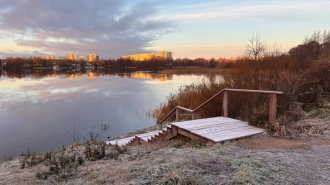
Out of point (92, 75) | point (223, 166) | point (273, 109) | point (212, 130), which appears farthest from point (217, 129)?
point (92, 75)

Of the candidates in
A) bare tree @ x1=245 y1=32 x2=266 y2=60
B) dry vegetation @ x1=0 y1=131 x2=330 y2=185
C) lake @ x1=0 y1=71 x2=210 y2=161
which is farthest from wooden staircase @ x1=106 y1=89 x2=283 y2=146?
lake @ x1=0 y1=71 x2=210 y2=161

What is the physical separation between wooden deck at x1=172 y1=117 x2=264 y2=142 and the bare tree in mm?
3497

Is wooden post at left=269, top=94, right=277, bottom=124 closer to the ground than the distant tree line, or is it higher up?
closer to the ground

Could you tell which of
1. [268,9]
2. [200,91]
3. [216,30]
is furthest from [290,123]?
[216,30]

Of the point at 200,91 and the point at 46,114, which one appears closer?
the point at 200,91

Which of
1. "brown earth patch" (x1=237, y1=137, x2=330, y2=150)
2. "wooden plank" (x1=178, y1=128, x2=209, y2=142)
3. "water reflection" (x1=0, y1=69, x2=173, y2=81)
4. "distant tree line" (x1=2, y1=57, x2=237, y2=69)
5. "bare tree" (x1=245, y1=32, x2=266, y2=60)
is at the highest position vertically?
"distant tree line" (x1=2, y1=57, x2=237, y2=69)

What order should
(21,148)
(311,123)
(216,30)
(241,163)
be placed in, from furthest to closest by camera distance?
(216,30), (21,148), (311,123), (241,163)

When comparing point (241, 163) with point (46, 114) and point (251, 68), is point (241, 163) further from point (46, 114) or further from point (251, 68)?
point (46, 114)

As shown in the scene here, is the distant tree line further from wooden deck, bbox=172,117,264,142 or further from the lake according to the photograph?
wooden deck, bbox=172,117,264,142

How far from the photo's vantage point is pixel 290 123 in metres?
5.91

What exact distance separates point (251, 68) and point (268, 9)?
5.79m

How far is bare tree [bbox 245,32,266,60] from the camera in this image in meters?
8.78

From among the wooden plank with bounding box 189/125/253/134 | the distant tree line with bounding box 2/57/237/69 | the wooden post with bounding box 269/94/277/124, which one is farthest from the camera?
the distant tree line with bounding box 2/57/237/69

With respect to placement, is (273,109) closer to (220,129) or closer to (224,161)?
(220,129)
